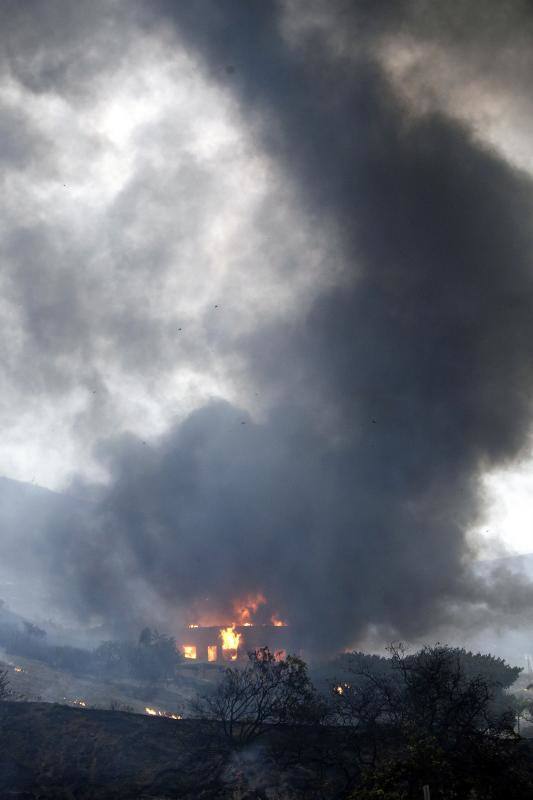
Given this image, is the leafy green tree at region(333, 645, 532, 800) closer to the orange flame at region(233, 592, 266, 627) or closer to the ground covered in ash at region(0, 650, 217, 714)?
the ground covered in ash at region(0, 650, 217, 714)

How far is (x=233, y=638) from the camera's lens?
80.8 meters

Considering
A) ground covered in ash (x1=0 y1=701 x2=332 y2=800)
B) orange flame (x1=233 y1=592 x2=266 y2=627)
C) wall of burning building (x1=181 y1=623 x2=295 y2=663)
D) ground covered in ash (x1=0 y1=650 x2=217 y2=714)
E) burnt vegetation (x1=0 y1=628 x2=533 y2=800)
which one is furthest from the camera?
orange flame (x1=233 y1=592 x2=266 y2=627)

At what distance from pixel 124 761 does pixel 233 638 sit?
205 ft

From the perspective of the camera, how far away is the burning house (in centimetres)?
7931

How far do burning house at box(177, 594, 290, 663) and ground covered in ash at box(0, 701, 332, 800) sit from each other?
5750 cm

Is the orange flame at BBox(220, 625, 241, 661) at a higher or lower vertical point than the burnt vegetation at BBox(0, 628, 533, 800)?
higher

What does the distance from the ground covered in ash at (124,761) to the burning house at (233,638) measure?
5750cm

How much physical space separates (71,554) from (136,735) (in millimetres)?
91887

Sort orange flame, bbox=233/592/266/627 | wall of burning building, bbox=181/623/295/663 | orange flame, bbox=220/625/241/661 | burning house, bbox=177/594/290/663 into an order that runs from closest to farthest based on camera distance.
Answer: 1. wall of burning building, bbox=181/623/295/663
2. burning house, bbox=177/594/290/663
3. orange flame, bbox=220/625/241/661
4. orange flame, bbox=233/592/266/627

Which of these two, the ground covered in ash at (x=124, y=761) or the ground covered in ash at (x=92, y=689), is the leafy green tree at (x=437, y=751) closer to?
the ground covered in ash at (x=124, y=761)

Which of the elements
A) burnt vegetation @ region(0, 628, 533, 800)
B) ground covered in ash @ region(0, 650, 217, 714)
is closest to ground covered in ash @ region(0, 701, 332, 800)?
burnt vegetation @ region(0, 628, 533, 800)

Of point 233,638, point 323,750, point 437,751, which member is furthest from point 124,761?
point 233,638

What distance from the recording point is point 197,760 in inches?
891

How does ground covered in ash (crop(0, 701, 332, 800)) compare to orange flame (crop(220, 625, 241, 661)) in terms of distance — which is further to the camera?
orange flame (crop(220, 625, 241, 661))
